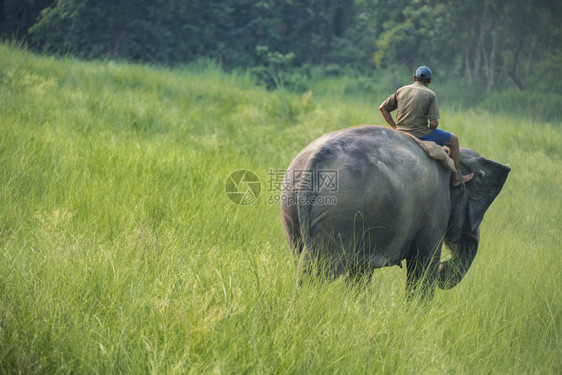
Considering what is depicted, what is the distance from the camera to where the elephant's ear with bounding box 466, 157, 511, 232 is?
434 centimetres

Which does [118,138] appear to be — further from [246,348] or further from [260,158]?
[246,348]

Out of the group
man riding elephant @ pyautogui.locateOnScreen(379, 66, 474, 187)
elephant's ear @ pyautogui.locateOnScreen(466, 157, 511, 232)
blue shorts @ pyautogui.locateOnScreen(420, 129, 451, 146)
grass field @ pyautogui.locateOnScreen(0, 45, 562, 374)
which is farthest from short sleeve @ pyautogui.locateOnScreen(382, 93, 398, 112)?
grass field @ pyautogui.locateOnScreen(0, 45, 562, 374)

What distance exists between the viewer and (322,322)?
2912mm

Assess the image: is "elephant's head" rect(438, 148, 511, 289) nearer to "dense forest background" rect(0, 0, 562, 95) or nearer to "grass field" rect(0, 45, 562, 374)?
"grass field" rect(0, 45, 562, 374)

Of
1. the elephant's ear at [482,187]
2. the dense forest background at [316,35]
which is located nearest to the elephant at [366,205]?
the elephant's ear at [482,187]

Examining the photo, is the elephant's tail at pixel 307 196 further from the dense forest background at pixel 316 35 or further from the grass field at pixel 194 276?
the dense forest background at pixel 316 35

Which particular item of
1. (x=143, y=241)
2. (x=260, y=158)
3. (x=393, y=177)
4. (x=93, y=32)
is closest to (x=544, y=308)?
(x=393, y=177)

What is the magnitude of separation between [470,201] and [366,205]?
1508mm

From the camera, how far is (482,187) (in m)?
4.36

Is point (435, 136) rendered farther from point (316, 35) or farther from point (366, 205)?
point (316, 35)

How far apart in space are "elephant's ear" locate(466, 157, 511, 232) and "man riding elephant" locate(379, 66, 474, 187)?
268 millimetres

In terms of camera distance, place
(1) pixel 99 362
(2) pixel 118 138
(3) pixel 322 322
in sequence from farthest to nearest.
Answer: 1. (2) pixel 118 138
2. (3) pixel 322 322
3. (1) pixel 99 362

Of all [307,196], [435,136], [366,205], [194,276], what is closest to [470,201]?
[435,136]

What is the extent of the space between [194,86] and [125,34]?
9.06 meters
